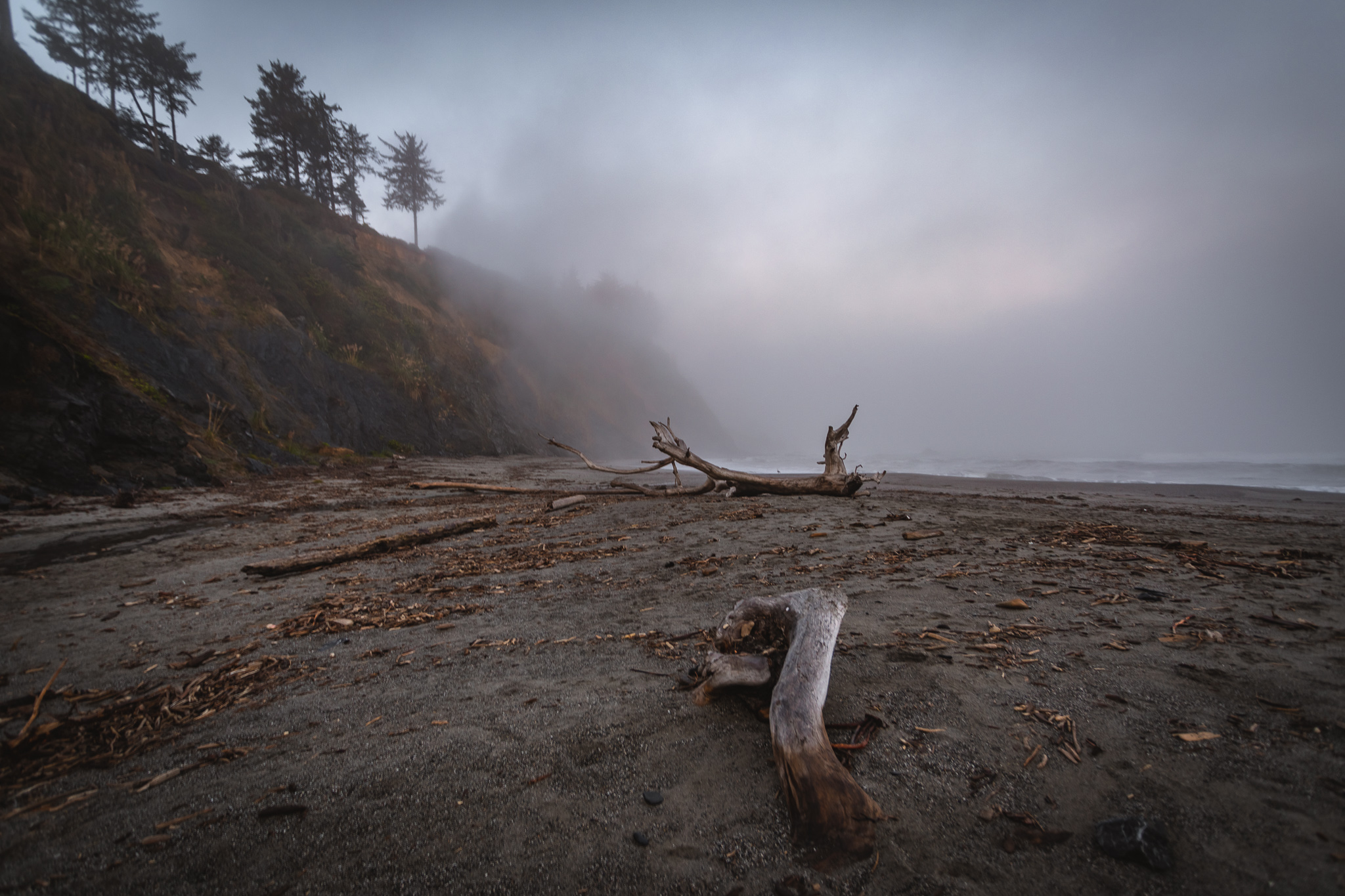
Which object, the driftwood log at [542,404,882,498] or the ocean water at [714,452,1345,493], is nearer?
the driftwood log at [542,404,882,498]

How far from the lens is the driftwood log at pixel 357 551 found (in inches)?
162

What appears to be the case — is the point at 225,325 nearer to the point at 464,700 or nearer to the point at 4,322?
the point at 4,322

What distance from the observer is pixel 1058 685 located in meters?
1.94

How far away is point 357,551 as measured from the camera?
4660 millimetres

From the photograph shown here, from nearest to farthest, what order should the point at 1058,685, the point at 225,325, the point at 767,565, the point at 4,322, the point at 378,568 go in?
the point at 1058,685, the point at 767,565, the point at 378,568, the point at 4,322, the point at 225,325

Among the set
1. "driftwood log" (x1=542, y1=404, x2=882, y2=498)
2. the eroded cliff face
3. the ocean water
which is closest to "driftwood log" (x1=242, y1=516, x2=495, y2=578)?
"driftwood log" (x1=542, y1=404, x2=882, y2=498)

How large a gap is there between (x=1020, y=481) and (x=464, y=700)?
1653 cm

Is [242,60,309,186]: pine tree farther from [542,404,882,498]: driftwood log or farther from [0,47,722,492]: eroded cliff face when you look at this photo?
[542,404,882,498]: driftwood log

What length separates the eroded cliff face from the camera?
8031mm

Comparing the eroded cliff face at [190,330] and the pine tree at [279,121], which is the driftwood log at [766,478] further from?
the pine tree at [279,121]

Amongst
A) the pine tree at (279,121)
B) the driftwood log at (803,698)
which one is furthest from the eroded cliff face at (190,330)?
the driftwood log at (803,698)

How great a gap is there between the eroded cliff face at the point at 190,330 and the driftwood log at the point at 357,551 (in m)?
6.45

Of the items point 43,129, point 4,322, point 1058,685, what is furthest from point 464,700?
point 43,129

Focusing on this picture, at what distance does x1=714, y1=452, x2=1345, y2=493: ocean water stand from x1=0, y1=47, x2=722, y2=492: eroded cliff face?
61.7 feet
